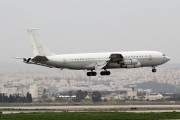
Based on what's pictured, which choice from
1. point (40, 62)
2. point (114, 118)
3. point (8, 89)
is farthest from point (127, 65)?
point (8, 89)

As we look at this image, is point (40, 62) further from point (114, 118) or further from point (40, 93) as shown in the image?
point (40, 93)

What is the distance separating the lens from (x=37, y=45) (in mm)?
93625

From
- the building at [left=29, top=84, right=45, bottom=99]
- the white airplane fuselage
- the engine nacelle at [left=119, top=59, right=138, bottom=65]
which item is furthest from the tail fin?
the building at [left=29, top=84, right=45, bottom=99]

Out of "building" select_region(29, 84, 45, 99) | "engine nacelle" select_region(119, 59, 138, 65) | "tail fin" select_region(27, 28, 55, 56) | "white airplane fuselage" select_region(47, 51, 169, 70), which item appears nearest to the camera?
"white airplane fuselage" select_region(47, 51, 169, 70)

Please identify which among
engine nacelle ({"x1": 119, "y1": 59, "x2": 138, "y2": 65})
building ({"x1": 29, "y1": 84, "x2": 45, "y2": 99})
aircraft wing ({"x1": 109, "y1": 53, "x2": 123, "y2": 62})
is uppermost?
building ({"x1": 29, "y1": 84, "x2": 45, "y2": 99})

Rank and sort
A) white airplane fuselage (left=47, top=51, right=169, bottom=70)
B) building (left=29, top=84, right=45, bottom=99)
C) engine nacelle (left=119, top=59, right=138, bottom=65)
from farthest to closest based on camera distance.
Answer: building (left=29, top=84, right=45, bottom=99) < engine nacelle (left=119, top=59, right=138, bottom=65) < white airplane fuselage (left=47, top=51, right=169, bottom=70)

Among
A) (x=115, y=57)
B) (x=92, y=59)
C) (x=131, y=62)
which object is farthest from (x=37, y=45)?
(x=131, y=62)

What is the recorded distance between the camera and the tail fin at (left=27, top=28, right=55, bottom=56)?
93125 millimetres

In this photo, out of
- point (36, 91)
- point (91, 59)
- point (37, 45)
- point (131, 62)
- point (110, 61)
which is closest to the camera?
point (131, 62)

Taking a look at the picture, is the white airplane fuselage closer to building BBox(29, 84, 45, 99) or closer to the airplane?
the airplane

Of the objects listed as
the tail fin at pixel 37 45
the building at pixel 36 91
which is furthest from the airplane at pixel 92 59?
the building at pixel 36 91

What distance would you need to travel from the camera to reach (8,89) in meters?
183

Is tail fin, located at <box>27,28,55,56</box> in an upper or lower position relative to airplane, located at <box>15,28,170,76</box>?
upper

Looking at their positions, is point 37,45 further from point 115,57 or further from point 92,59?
point 115,57
